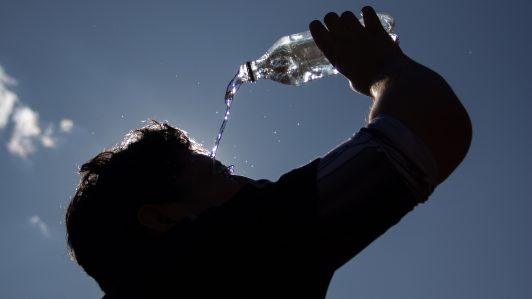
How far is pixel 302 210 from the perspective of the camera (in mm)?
1391

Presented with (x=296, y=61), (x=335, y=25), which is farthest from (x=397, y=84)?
(x=296, y=61)

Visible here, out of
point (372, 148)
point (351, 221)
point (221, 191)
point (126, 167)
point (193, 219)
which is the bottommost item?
point (351, 221)

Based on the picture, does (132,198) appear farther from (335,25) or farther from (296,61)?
(296,61)

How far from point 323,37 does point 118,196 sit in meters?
1.00

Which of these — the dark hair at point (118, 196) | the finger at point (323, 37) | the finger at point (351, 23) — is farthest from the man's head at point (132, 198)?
the finger at point (351, 23)

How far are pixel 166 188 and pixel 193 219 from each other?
0.32m

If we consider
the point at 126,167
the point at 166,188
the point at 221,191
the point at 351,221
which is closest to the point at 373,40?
the point at 351,221

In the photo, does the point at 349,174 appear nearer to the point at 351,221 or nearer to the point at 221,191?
the point at 351,221

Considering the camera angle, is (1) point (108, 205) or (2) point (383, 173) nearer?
(2) point (383, 173)

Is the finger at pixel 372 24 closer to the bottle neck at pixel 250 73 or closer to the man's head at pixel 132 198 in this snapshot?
the man's head at pixel 132 198

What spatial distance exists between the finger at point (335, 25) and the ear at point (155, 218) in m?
0.93

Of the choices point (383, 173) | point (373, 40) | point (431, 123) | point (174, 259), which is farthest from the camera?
point (373, 40)

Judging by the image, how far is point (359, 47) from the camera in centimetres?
176

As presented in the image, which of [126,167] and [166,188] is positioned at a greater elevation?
[126,167]
